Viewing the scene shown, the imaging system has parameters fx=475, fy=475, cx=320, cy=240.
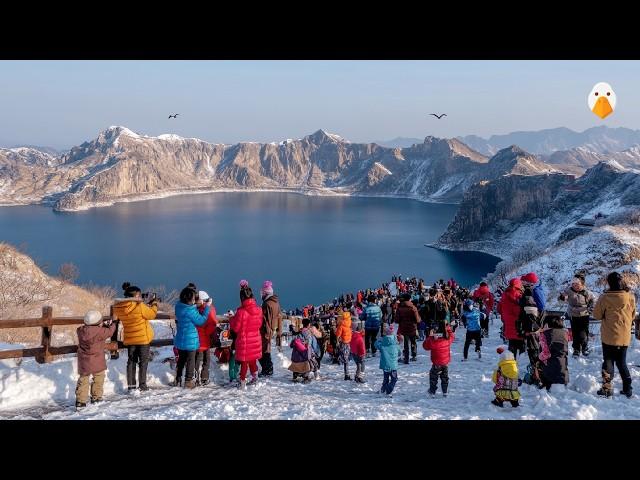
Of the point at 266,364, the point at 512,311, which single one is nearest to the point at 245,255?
the point at 266,364

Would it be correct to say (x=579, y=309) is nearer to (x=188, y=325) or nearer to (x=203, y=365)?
(x=203, y=365)

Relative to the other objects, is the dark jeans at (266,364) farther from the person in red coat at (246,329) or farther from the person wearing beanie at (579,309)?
the person wearing beanie at (579,309)

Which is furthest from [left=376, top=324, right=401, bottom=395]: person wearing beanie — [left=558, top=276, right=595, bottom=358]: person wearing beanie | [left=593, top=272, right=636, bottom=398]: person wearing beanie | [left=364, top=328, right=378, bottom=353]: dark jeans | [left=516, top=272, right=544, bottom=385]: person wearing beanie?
[left=558, top=276, right=595, bottom=358]: person wearing beanie

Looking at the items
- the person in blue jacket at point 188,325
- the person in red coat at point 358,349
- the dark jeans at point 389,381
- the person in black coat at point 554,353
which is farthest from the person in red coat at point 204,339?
the person in black coat at point 554,353
